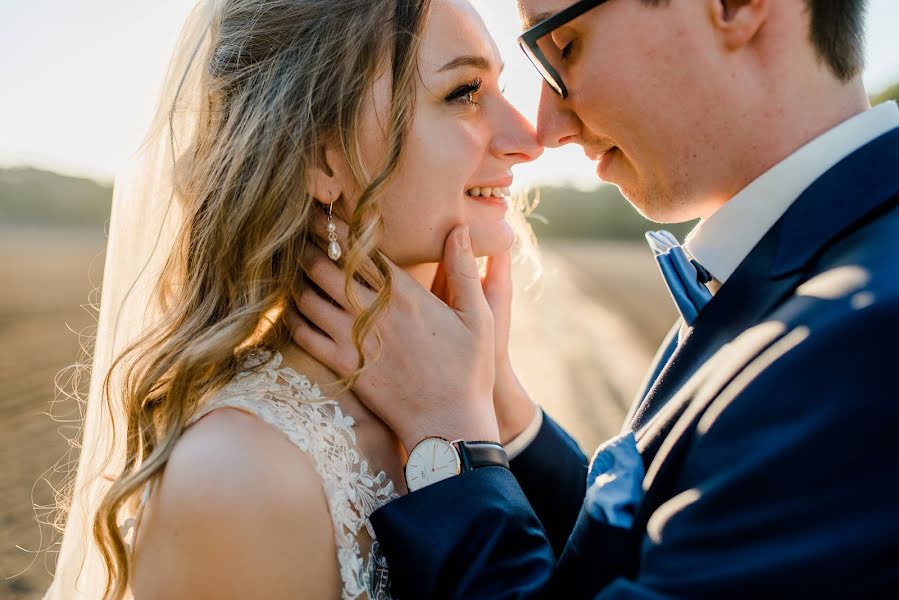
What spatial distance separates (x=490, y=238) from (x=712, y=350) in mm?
1042

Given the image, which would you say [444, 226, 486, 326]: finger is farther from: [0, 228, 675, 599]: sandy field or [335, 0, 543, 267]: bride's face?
[0, 228, 675, 599]: sandy field

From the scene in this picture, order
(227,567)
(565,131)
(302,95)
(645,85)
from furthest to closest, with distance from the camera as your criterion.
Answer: (565,131) < (302,95) < (645,85) < (227,567)

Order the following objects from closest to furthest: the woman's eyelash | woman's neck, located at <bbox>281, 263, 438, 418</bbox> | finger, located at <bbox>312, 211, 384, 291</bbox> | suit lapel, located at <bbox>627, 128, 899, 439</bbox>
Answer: suit lapel, located at <bbox>627, 128, 899, 439</bbox>
woman's neck, located at <bbox>281, 263, 438, 418</bbox>
finger, located at <bbox>312, 211, 384, 291</bbox>
the woman's eyelash

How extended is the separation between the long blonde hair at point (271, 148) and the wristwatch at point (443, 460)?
1.28ft

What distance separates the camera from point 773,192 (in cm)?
187

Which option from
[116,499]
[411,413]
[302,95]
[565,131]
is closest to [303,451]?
[411,413]

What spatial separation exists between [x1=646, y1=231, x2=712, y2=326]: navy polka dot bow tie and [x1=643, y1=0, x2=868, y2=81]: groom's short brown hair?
60 cm

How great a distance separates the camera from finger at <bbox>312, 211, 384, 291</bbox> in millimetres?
2316

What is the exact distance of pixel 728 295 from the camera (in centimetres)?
174

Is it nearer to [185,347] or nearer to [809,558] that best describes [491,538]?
[809,558]

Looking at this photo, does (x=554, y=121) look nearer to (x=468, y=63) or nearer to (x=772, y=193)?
(x=468, y=63)

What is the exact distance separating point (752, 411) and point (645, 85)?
1066mm

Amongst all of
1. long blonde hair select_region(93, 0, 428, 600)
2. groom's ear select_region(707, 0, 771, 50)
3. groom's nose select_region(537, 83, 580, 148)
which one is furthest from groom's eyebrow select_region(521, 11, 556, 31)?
groom's ear select_region(707, 0, 771, 50)

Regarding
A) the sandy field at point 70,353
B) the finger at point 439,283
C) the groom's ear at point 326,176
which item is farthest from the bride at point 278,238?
the sandy field at point 70,353
